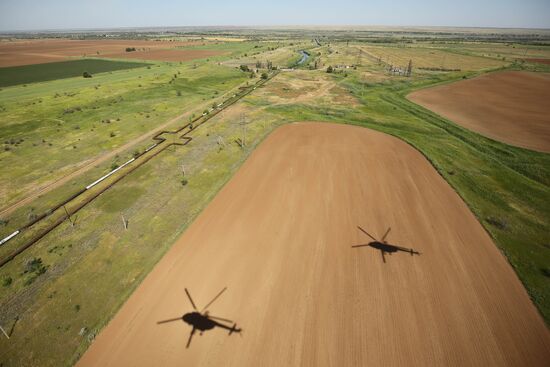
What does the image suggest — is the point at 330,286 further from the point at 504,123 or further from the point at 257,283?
the point at 504,123

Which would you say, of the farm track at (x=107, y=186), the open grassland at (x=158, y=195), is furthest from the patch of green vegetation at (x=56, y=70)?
the farm track at (x=107, y=186)

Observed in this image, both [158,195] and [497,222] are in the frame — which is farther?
[158,195]

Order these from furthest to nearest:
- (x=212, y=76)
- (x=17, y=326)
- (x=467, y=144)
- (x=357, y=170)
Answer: (x=212, y=76) < (x=467, y=144) < (x=357, y=170) < (x=17, y=326)

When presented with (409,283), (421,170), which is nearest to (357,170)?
(421,170)

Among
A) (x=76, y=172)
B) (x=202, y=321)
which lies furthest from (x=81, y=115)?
(x=202, y=321)

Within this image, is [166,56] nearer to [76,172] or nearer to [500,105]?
[76,172]

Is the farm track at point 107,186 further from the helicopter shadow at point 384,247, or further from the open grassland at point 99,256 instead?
the helicopter shadow at point 384,247
